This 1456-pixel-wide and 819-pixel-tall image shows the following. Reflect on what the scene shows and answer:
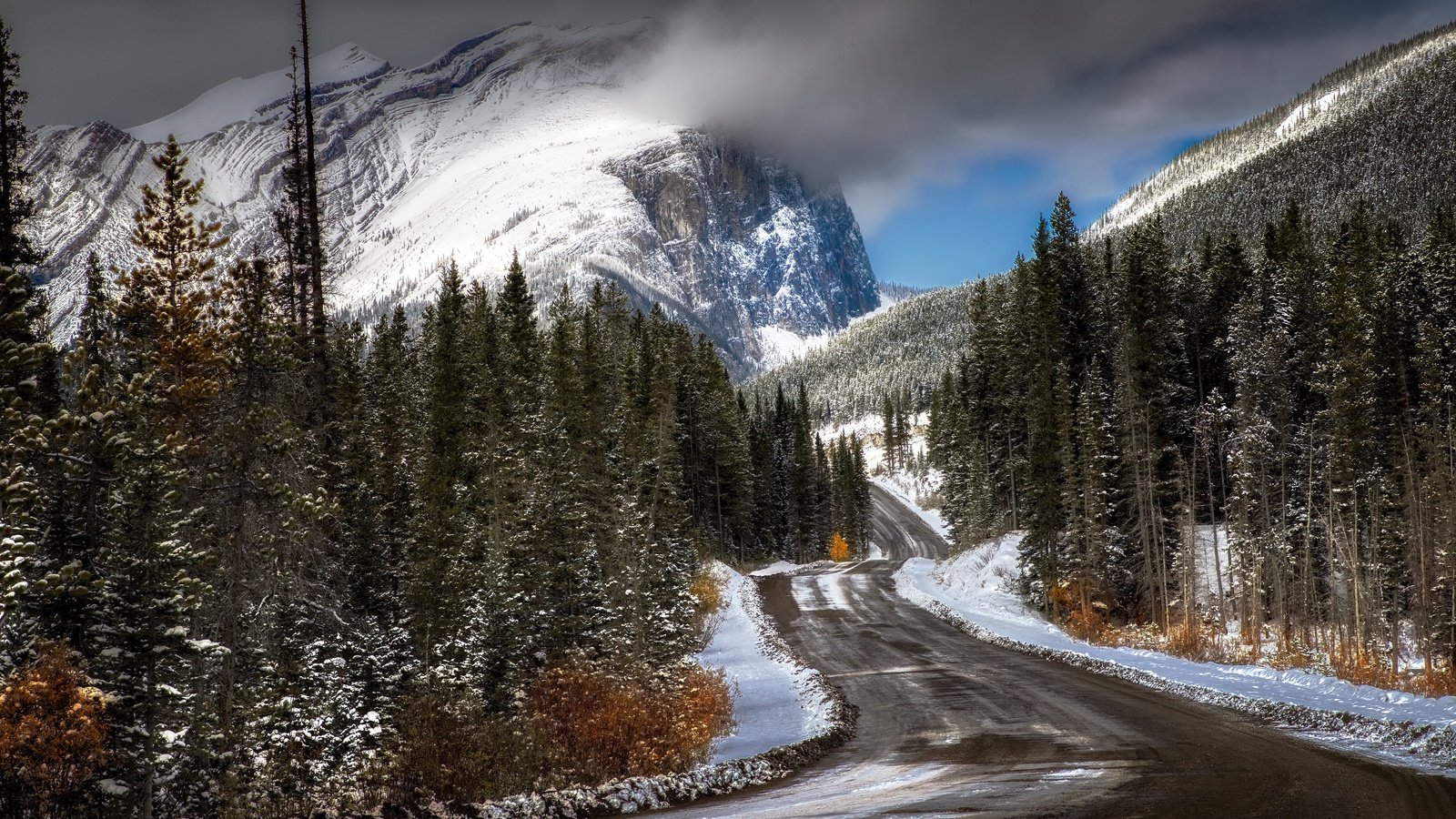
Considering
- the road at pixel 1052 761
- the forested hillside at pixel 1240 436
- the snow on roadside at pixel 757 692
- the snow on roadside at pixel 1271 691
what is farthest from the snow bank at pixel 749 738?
the forested hillside at pixel 1240 436

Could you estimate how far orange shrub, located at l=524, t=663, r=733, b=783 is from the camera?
1335cm

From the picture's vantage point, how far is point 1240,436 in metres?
42.9

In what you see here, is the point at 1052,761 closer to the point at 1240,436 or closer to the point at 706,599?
the point at 706,599

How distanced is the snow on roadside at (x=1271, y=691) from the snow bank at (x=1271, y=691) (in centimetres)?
2

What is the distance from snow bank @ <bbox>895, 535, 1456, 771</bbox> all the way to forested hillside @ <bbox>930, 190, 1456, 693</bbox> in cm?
276

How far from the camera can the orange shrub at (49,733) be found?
949 centimetres

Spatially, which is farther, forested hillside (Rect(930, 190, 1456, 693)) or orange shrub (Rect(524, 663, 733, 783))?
forested hillside (Rect(930, 190, 1456, 693))

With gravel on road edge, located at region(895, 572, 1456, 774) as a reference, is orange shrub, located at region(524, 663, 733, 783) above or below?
above

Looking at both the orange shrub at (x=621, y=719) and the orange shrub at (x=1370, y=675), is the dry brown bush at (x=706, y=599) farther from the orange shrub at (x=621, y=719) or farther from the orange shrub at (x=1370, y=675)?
the orange shrub at (x=1370, y=675)

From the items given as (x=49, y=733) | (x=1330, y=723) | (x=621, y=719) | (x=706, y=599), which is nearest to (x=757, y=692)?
(x=621, y=719)

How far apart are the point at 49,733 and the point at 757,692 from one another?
17030 millimetres

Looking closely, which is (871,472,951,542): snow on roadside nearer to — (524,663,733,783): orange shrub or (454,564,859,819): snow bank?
(454,564,859,819): snow bank

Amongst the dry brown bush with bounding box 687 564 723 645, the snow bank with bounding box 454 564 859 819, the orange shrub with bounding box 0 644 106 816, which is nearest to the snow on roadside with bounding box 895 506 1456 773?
the snow bank with bounding box 454 564 859 819

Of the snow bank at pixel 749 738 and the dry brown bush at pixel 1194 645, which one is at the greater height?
the snow bank at pixel 749 738
